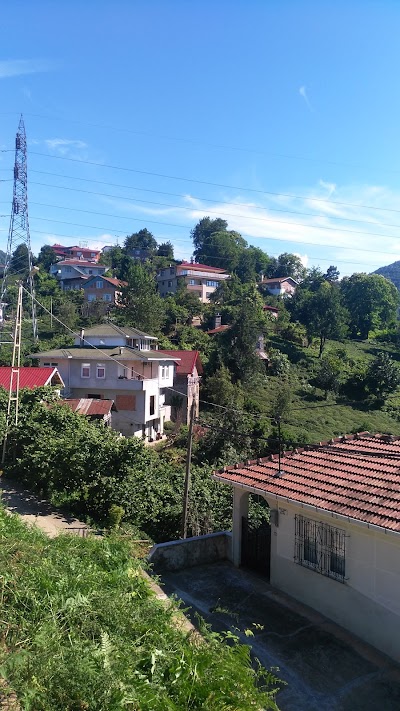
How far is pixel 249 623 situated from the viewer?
28.0 feet

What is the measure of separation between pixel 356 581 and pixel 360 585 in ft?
0.28

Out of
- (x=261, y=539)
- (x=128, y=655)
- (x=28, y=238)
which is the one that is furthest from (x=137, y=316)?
(x=128, y=655)

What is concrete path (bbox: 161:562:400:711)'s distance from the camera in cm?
670

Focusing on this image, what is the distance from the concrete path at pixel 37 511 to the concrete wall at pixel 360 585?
613cm

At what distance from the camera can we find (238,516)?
1109 cm

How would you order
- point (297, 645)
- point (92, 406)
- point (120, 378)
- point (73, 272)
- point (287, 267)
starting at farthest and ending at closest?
point (287, 267)
point (73, 272)
point (120, 378)
point (92, 406)
point (297, 645)

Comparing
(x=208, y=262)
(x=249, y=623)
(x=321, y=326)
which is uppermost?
(x=208, y=262)

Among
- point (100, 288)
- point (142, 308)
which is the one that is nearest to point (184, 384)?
point (142, 308)

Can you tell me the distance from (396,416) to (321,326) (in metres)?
17.9

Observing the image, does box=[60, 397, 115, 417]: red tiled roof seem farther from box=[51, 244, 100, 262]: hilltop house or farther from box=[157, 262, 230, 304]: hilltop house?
box=[51, 244, 100, 262]: hilltop house

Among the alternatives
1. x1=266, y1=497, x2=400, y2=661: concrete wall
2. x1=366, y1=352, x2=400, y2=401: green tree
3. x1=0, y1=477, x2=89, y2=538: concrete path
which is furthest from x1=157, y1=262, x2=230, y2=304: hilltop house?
x1=266, y1=497, x2=400, y2=661: concrete wall

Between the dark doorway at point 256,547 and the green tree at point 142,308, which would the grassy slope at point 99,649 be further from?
the green tree at point 142,308

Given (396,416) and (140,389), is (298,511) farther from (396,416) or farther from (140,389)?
(396,416)

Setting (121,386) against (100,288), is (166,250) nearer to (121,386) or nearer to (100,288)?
(100,288)
